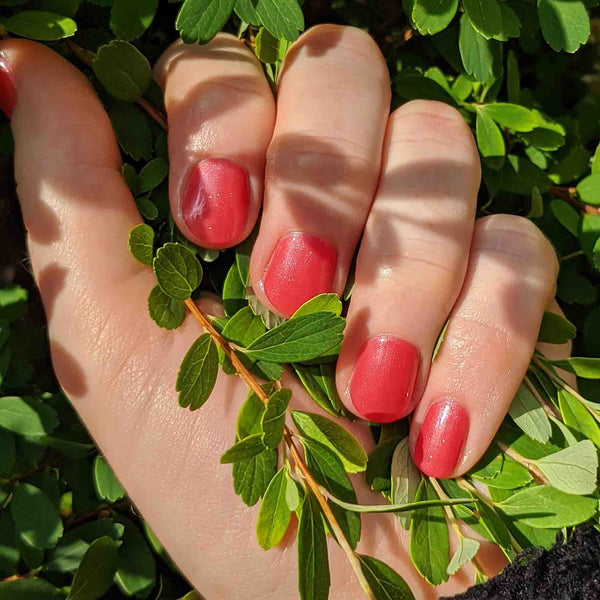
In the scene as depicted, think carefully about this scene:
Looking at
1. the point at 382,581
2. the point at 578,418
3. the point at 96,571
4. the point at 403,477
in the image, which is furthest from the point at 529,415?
the point at 96,571

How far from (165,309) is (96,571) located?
62cm

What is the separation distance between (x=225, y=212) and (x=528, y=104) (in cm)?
86

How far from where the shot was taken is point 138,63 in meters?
1.48

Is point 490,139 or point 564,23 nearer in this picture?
point 564,23

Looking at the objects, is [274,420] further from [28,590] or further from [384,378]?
[28,590]

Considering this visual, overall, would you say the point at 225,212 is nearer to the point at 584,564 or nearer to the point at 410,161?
the point at 410,161

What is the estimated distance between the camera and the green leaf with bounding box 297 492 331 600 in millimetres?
1181

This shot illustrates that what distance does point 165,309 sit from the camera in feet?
4.65

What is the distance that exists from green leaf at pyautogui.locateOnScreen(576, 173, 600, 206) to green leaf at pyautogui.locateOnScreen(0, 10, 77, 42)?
1.19 m

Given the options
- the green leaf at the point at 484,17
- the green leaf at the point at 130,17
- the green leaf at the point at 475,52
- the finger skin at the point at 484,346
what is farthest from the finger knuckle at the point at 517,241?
the green leaf at the point at 130,17

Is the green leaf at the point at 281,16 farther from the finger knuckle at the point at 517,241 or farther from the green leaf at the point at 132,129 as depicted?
the finger knuckle at the point at 517,241

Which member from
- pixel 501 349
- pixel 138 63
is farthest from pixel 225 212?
pixel 501 349

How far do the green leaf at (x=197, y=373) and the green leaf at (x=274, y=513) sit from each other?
0.20 m

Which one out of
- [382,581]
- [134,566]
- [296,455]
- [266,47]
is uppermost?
[266,47]
